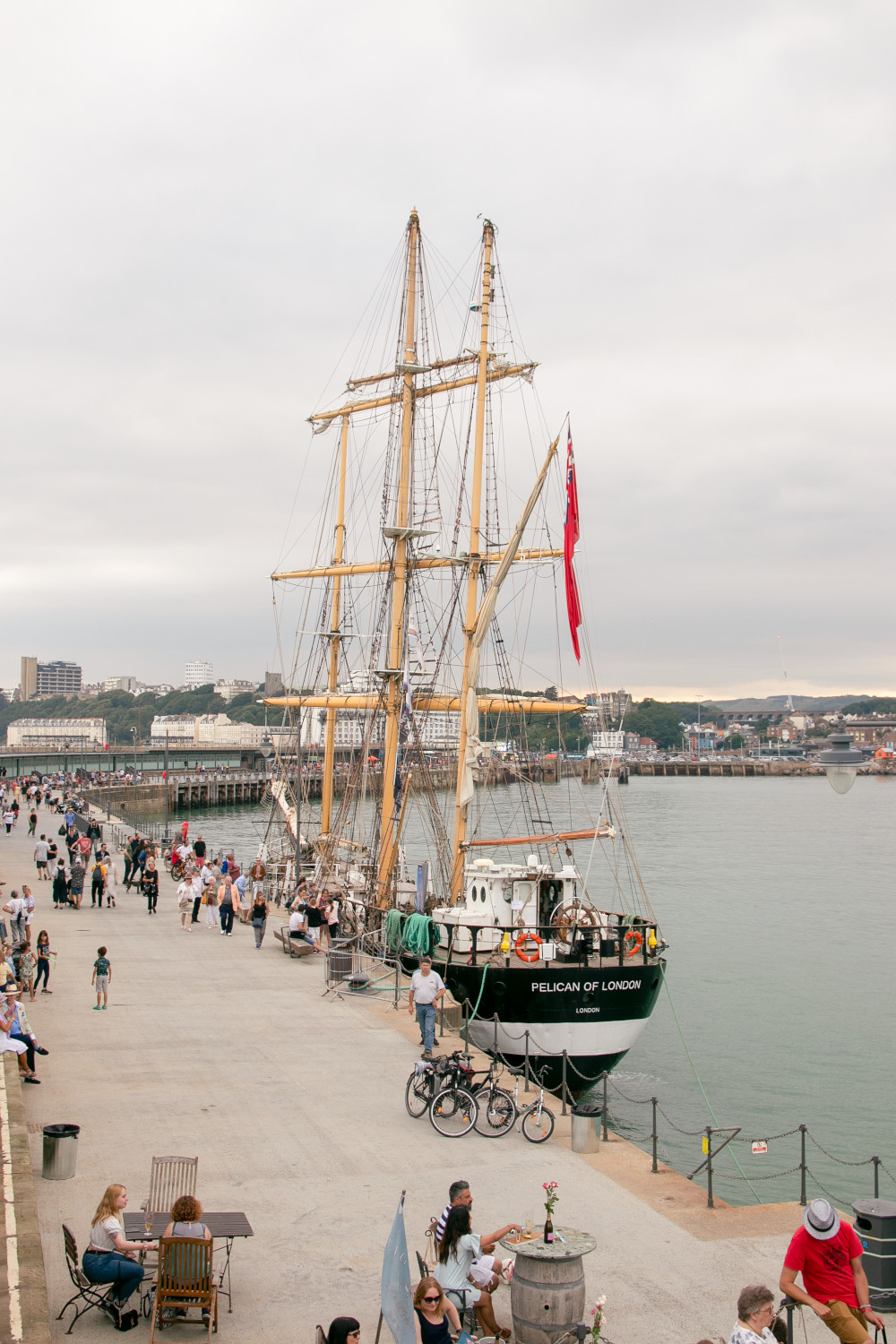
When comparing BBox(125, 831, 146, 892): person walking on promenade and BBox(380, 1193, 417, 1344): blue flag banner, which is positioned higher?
BBox(380, 1193, 417, 1344): blue flag banner

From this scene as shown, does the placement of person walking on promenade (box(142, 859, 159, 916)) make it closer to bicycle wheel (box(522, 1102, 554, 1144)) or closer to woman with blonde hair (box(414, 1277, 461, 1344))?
bicycle wheel (box(522, 1102, 554, 1144))

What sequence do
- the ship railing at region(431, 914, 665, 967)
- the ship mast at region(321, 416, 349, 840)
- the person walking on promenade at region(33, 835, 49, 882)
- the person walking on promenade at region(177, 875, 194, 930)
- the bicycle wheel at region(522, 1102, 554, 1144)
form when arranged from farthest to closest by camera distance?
the ship mast at region(321, 416, 349, 840) → the person walking on promenade at region(33, 835, 49, 882) → the person walking on promenade at region(177, 875, 194, 930) → the ship railing at region(431, 914, 665, 967) → the bicycle wheel at region(522, 1102, 554, 1144)

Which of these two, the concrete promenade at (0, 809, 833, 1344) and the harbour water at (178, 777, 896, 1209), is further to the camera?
the harbour water at (178, 777, 896, 1209)

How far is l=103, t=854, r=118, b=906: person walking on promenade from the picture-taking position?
104ft

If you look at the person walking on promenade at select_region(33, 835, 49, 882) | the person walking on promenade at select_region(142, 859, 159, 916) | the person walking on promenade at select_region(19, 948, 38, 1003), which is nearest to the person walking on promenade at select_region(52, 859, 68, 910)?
the person walking on promenade at select_region(142, 859, 159, 916)

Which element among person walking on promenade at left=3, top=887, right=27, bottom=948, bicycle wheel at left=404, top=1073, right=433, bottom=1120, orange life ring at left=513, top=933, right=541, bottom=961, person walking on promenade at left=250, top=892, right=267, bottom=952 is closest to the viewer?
bicycle wheel at left=404, top=1073, right=433, bottom=1120

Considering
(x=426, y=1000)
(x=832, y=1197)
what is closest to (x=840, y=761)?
(x=426, y=1000)

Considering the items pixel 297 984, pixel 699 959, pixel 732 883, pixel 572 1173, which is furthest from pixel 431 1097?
pixel 732 883

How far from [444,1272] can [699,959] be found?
31.5m

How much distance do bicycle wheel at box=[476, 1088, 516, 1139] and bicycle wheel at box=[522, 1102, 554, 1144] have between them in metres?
0.19

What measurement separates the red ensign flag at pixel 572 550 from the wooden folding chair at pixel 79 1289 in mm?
17847

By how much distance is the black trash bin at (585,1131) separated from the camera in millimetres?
13617

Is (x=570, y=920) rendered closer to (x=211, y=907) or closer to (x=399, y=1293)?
(x=211, y=907)

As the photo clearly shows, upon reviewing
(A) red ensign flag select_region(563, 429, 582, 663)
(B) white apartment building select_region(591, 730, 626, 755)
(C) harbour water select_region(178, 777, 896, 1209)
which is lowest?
(C) harbour water select_region(178, 777, 896, 1209)
